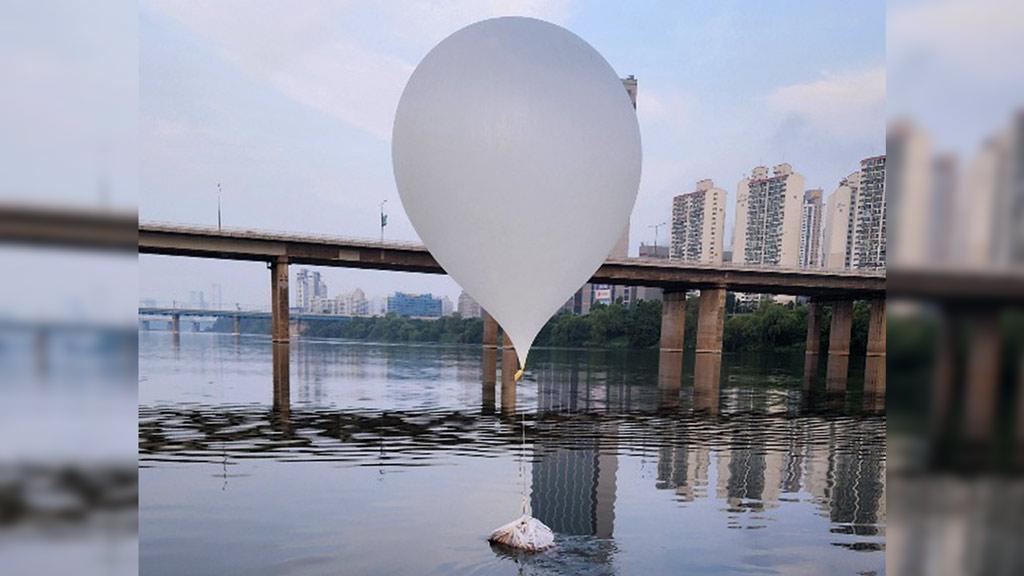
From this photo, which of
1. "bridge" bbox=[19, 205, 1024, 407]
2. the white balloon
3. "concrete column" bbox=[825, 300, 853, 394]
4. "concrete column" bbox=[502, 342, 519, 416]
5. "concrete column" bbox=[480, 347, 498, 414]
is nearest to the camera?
the white balloon

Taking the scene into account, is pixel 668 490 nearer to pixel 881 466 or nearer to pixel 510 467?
pixel 510 467

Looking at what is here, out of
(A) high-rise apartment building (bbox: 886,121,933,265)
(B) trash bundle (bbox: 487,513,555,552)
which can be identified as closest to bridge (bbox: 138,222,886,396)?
(B) trash bundle (bbox: 487,513,555,552)

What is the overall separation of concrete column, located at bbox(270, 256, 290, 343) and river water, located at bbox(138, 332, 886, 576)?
2379cm

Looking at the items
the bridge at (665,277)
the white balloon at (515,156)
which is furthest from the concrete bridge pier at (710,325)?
the white balloon at (515,156)

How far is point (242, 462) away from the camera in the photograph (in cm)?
1050

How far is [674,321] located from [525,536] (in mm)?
45570

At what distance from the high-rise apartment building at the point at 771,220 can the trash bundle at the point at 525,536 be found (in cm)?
7826

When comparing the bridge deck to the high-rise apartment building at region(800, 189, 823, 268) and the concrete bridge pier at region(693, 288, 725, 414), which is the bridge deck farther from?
the high-rise apartment building at region(800, 189, 823, 268)

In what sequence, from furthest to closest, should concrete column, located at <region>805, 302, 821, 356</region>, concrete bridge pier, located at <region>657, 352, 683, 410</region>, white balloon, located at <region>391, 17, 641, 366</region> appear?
concrete column, located at <region>805, 302, 821, 356</region>
concrete bridge pier, located at <region>657, 352, 683, 410</region>
white balloon, located at <region>391, 17, 641, 366</region>

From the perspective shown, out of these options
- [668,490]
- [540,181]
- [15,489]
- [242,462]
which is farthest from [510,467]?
[15,489]

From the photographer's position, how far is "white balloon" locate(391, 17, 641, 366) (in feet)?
20.3

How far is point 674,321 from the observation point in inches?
2002

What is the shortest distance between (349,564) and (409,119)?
3.79 metres

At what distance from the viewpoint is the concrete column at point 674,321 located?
50.2m
